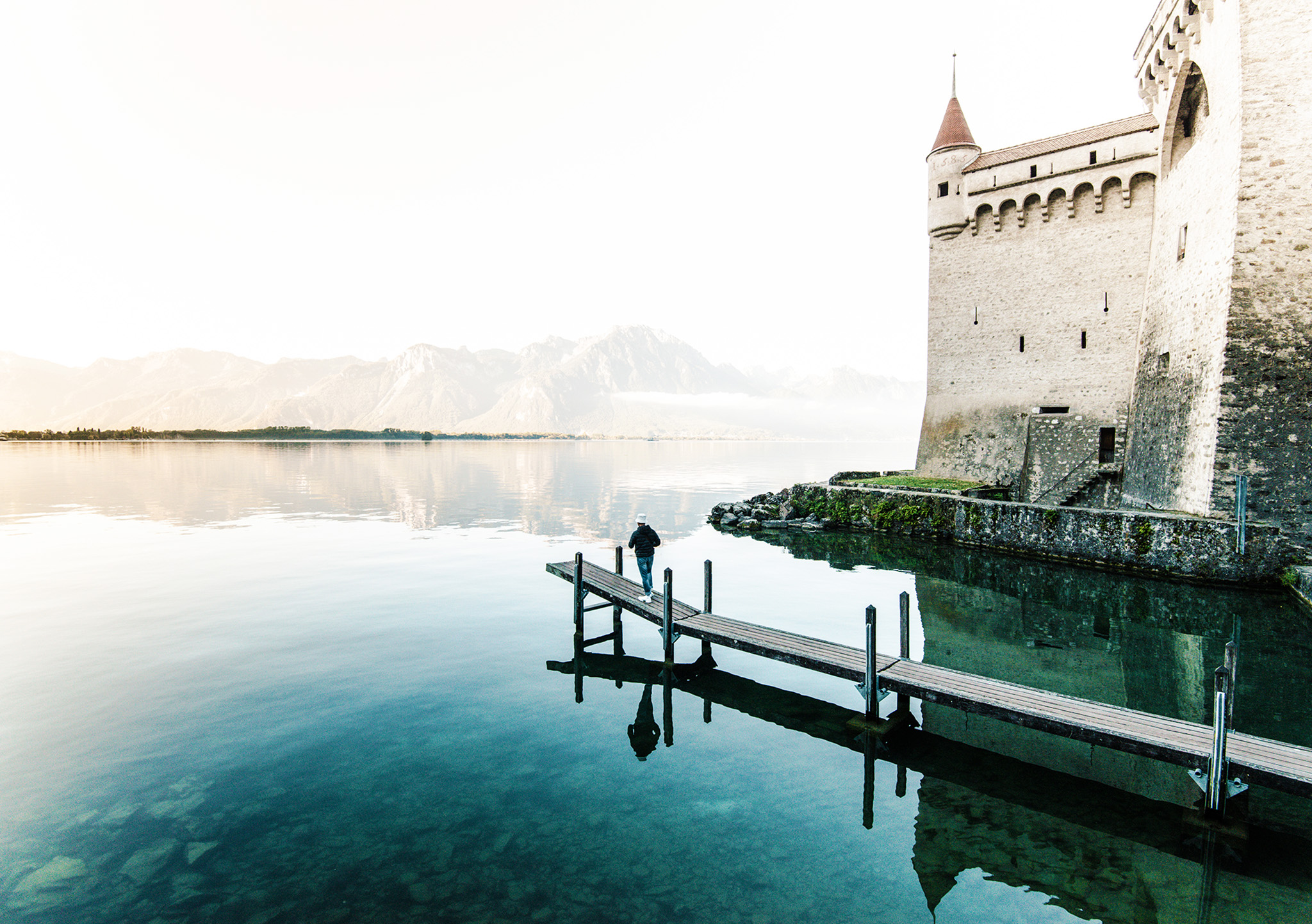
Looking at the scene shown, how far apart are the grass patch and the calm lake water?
819 cm

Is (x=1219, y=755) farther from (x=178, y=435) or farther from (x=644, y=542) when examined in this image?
(x=178, y=435)

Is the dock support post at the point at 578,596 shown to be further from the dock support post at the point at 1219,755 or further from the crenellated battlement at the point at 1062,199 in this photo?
the crenellated battlement at the point at 1062,199

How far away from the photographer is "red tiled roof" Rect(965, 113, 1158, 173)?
26803 mm

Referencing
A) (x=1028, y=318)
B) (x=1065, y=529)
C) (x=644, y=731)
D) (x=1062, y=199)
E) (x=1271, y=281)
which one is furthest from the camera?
(x=1028, y=318)

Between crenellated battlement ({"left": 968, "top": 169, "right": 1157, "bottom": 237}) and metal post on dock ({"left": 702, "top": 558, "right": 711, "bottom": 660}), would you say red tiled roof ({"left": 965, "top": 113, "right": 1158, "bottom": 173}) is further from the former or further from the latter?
metal post on dock ({"left": 702, "top": 558, "right": 711, "bottom": 660})

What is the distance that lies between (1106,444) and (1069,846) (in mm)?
25260

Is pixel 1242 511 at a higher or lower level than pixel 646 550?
higher

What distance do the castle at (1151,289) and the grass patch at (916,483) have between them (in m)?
1.30

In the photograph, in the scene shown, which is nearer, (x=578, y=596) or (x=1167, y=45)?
(x=578, y=596)

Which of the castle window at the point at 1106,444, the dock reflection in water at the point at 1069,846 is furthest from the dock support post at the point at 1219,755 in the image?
the castle window at the point at 1106,444

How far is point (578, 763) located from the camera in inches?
365

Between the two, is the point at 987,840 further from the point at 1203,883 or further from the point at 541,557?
the point at 541,557

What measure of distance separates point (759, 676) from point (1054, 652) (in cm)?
614

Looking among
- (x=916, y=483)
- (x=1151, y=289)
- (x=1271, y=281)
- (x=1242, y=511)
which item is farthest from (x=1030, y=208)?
(x=1242, y=511)
